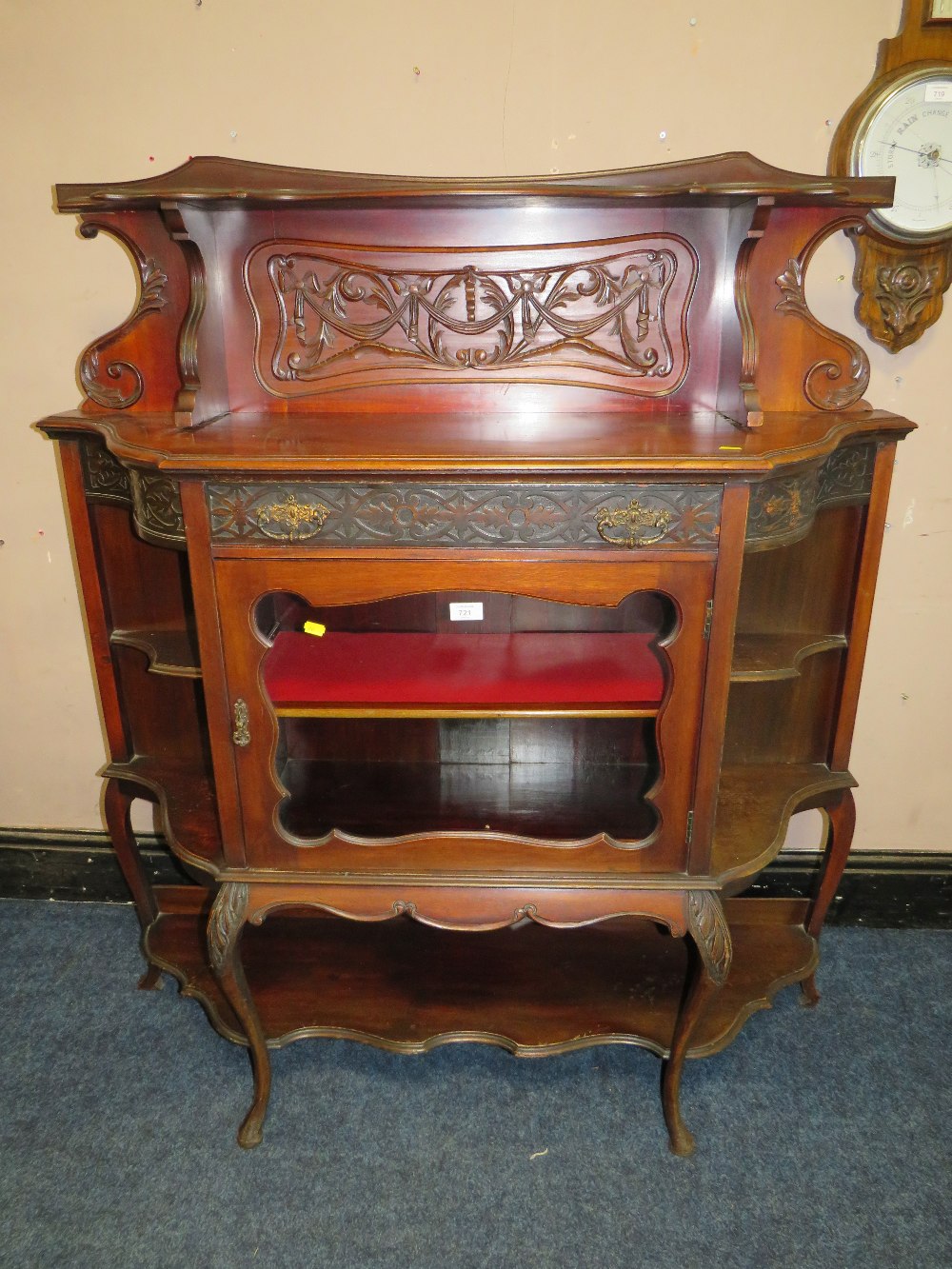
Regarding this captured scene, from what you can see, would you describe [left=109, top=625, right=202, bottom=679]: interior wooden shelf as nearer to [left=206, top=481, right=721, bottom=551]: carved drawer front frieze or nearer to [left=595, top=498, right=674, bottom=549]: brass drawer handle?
[left=206, top=481, right=721, bottom=551]: carved drawer front frieze

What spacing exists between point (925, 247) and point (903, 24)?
0.38 m

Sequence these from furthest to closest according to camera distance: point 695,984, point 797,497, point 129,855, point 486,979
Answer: point 129,855 < point 486,979 < point 695,984 < point 797,497

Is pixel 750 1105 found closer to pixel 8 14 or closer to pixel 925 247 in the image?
pixel 925 247

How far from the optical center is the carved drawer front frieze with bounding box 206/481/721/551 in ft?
3.94

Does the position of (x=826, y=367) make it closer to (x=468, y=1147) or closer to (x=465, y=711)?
(x=465, y=711)

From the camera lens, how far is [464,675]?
151 cm

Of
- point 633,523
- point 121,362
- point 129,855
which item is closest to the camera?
point 633,523

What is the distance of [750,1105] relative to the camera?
65.1 inches

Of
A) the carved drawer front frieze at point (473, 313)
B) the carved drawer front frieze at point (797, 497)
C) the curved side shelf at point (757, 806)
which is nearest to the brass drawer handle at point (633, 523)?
the carved drawer front frieze at point (797, 497)

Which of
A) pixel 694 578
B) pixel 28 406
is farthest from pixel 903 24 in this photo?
pixel 28 406

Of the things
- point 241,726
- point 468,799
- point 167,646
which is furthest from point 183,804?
point 468,799

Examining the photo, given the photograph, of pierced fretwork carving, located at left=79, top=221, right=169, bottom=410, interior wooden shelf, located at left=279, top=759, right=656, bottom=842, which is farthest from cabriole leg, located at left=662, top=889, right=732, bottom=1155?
pierced fretwork carving, located at left=79, top=221, right=169, bottom=410

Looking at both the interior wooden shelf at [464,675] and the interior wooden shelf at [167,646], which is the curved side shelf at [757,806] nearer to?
the interior wooden shelf at [464,675]

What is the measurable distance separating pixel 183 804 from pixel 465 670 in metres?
0.62
